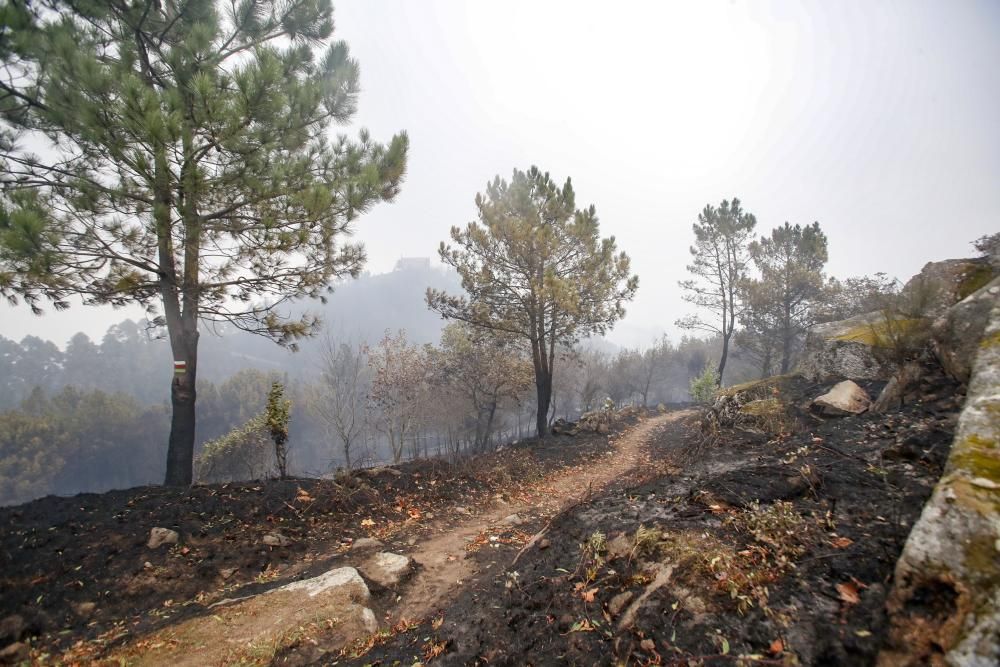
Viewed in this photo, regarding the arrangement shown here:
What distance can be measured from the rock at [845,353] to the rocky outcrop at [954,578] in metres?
7.31

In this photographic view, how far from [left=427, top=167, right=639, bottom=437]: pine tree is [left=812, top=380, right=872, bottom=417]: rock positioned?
6.10 meters

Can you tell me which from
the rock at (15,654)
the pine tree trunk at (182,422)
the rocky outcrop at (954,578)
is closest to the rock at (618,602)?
the rocky outcrop at (954,578)

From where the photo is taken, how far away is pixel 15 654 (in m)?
3.22

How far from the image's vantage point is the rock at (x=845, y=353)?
315 inches

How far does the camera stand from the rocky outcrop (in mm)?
1411

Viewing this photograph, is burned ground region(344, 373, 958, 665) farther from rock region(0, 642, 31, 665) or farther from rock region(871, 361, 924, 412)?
rock region(0, 642, 31, 665)

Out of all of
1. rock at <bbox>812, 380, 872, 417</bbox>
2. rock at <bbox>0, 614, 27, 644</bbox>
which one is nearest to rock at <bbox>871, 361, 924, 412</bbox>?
rock at <bbox>812, 380, 872, 417</bbox>

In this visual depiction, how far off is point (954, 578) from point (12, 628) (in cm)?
658

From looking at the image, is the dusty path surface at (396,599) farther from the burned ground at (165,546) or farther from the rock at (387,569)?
the burned ground at (165,546)

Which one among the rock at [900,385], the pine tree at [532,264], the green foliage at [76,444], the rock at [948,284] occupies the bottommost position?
the green foliage at [76,444]

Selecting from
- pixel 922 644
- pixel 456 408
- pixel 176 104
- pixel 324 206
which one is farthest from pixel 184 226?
pixel 456 408

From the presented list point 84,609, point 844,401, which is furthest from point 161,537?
point 844,401

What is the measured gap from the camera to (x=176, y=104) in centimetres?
521

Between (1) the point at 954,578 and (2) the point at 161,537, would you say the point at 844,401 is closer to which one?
(1) the point at 954,578
